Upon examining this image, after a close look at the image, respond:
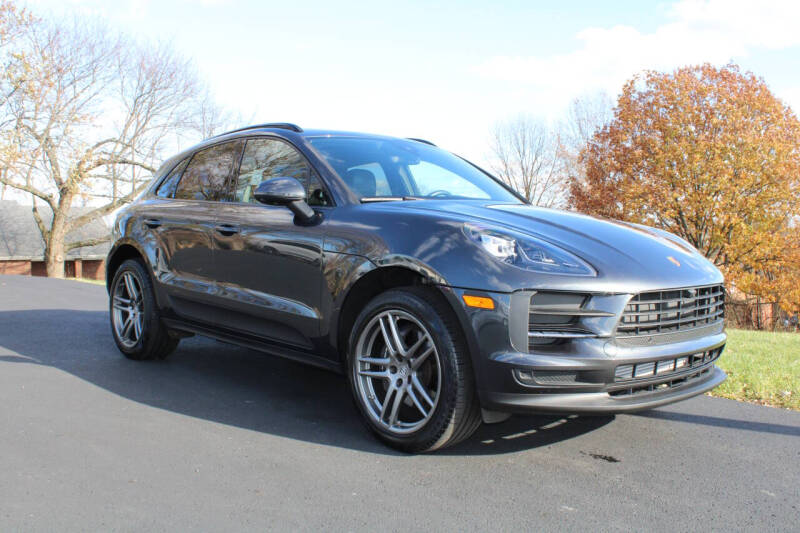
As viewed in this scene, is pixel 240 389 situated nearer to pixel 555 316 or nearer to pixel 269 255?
pixel 269 255

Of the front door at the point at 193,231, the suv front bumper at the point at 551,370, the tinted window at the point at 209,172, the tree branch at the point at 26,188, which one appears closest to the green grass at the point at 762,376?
the suv front bumper at the point at 551,370

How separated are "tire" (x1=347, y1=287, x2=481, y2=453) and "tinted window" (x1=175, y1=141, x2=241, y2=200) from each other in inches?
76.9

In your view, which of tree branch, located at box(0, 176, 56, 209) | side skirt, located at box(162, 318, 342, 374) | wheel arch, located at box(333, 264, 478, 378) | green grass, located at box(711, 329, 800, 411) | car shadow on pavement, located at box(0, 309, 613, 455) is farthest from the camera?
tree branch, located at box(0, 176, 56, 209)

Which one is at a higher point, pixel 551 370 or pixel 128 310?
pixel 551 370

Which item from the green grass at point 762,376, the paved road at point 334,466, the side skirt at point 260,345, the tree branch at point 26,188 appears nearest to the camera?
the paved road at point 334,466

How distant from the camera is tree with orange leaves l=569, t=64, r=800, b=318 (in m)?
27.0

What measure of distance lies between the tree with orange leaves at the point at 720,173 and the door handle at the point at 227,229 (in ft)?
83.3

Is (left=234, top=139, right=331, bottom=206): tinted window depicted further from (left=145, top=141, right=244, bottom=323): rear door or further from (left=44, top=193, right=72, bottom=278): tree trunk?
(left=44, top=193, right=72, bottom=278): tree trunk

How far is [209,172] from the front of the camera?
5.20 metres

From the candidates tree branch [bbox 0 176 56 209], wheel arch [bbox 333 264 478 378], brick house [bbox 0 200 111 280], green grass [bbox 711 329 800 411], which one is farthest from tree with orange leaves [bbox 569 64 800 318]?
brick house [bbox 0 200 111 280]

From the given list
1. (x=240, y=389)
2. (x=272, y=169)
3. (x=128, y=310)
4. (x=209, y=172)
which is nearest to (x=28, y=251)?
(x=128, y=310)

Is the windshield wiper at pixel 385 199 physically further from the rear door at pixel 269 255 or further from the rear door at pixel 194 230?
the rear door at pixel 194 230

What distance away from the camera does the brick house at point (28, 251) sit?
52094mm

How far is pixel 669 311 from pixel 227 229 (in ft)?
9.43
